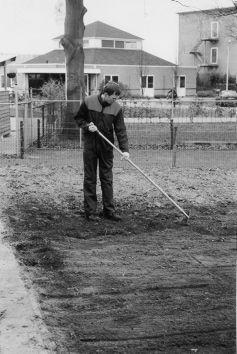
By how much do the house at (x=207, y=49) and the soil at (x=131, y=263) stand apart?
56927mm

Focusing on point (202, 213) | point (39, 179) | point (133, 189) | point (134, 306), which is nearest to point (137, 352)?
point (134, 306)

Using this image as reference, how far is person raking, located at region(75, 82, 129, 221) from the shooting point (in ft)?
26.1

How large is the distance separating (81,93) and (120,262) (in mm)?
13477

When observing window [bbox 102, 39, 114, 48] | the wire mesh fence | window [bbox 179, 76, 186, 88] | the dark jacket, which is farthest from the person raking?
window [bbox 179, 76, 186, 88]

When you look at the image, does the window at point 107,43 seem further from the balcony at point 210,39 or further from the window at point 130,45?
the balcony at point 210,39

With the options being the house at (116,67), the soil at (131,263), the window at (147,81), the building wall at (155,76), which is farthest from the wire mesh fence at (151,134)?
the window at (147,81)

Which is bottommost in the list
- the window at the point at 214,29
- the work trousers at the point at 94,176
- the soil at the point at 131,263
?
the soil at the point at 131,263

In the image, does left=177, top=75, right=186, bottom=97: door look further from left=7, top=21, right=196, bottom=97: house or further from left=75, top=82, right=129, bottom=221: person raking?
left=75, top=82, right=129, bottom=221: person raking

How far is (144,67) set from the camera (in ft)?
176

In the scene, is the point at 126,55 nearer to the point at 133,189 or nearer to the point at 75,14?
the point at 75,14

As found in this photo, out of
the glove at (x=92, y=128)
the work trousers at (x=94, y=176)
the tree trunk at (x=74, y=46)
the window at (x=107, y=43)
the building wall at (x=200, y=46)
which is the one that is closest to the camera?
the glove at (x=92, y=128)

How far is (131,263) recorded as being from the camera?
6.09 metres

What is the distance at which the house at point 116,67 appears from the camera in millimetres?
51969

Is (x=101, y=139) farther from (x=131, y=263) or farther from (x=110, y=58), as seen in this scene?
(x=110, y=58)
